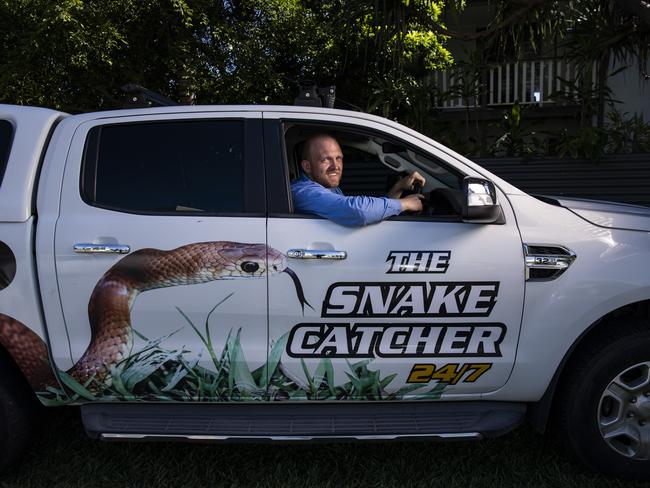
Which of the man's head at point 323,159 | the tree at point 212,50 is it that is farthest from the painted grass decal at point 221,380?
the tree at point 212,50

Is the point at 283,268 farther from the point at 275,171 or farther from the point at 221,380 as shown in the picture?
the point at 221,380

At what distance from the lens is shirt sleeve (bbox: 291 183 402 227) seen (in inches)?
98.6

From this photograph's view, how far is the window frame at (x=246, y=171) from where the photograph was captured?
Answer: 2539 mm

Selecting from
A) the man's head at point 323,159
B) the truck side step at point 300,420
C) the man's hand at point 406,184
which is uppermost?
the man's head at point 323,159

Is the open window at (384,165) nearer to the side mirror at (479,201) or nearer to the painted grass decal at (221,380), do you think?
the side mirror at (479,201)

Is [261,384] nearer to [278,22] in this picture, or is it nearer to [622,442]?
[622,442]

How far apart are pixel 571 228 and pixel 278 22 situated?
22.2 feet

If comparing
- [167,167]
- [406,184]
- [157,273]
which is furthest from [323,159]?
[157,273]

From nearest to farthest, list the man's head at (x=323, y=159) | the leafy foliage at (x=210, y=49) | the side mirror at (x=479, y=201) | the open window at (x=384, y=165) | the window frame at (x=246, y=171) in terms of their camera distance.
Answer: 1. the side mirror at (x=479, y=201)
2. the window frame at (x=246, y=171)
3. the open window at (x=384, y=165)
4. the man's head at (x=323, y=159)
5. the leafy foliage at (x=210, y=49)

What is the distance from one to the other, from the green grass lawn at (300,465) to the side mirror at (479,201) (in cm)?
130

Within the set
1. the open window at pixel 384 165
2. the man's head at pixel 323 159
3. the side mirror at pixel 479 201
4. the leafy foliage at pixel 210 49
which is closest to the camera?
the side mirror at pixel 479 201

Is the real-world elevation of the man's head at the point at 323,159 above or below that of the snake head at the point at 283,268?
above

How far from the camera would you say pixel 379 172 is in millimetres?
4336

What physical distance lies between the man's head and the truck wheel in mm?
1511
